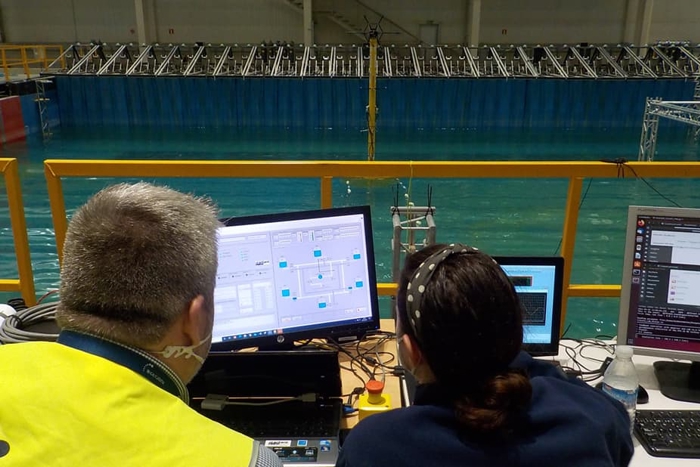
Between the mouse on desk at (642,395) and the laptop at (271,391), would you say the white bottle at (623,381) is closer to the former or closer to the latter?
the mouse on desk at (642,395)

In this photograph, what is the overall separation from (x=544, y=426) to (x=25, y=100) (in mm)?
12641

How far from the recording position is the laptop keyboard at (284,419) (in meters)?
1.47

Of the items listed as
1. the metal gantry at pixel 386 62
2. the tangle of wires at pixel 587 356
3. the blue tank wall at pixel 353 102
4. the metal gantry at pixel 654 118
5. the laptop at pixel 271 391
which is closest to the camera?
the laptop at pixel 271 391

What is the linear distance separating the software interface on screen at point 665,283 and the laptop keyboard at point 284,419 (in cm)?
95

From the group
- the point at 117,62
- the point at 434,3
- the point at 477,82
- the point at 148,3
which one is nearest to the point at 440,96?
the point at 477,82

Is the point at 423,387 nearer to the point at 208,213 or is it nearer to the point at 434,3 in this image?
the point at 208,213

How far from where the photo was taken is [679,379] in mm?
1751

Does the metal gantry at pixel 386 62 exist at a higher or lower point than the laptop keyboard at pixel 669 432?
higher

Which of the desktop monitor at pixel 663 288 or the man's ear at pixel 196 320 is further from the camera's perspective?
the desktop monitor at pixel 663 288

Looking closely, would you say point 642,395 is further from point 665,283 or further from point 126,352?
point 126,352

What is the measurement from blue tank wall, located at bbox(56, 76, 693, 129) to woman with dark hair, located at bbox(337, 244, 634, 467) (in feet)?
37.4

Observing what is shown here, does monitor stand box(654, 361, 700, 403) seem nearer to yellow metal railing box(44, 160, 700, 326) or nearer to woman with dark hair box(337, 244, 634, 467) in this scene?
yellow metal railing box(44, 160, 700, 326)

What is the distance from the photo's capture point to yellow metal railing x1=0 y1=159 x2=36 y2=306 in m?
2.32

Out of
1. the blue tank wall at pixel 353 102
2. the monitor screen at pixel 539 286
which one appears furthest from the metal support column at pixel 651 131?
the monitor screen at pixel 539 286
